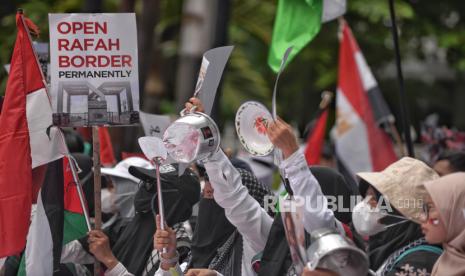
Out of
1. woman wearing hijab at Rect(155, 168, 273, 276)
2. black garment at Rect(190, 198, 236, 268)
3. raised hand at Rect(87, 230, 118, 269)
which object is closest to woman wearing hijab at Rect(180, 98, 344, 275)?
woman wearing hijab at Rect(155, 168, 273, 276)

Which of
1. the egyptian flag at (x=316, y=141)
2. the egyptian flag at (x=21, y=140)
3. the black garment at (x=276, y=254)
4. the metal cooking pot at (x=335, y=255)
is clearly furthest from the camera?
the egyptian flag at (x=316, y=141)

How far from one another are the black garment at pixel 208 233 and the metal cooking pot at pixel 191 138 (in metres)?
0.81

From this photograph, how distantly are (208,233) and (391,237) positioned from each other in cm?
98

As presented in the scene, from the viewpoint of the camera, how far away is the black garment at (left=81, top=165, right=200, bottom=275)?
5.36 metres

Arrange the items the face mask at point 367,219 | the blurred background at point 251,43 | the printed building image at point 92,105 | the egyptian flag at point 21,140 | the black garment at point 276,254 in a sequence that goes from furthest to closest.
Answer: the blurred background at point 251,43 → the egyptian flag at point 21,140 → the printed building image at point 92,105 → the face mask at point 367,219 → the black garment at point 276,254

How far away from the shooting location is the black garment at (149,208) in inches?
211

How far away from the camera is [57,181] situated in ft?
17.4

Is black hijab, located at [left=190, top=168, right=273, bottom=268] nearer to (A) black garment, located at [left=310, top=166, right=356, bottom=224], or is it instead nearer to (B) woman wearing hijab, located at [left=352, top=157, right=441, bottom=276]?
(A) black garment, located at [left=310, top=166, right=356, bottom=224]

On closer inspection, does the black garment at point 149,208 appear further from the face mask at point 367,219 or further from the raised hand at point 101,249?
the face mask at point 367,219

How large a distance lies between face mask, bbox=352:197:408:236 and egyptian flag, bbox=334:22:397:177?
13.2ft

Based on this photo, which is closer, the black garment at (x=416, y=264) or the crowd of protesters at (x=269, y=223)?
the crowd of protesters at (x=269, y=223)


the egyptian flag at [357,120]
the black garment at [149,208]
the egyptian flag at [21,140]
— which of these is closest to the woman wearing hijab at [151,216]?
the black garment at [149,208]

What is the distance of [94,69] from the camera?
4973 millimetres

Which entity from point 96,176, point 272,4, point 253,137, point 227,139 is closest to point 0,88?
point 96,176
